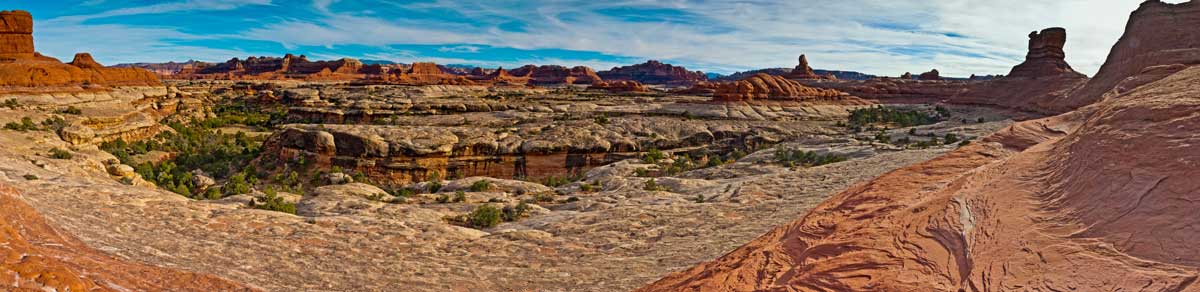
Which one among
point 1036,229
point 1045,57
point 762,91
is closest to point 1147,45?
point 1045,57

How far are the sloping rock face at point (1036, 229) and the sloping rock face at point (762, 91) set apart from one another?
4377 cm

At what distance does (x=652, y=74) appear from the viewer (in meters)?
189

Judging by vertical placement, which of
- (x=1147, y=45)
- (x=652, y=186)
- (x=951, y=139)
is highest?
(x=1147, y=45)

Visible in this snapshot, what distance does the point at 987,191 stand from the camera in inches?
226

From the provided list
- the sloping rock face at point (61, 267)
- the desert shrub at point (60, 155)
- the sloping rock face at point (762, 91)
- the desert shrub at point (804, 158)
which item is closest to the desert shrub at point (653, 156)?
the desert shrub at point (804, 158)

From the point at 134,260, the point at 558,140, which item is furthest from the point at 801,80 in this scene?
the point at 134,260

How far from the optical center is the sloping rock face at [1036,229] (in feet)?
12.4

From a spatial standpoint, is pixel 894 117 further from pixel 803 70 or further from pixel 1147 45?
pixel 803 70

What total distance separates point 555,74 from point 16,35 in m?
122

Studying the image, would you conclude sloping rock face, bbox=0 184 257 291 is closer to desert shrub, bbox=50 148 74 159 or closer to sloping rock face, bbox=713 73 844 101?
desert shrub, bbox=50 148 74 159

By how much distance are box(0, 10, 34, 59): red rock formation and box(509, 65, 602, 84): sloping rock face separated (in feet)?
363

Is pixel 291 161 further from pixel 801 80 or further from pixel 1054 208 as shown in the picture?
pixel 801 80

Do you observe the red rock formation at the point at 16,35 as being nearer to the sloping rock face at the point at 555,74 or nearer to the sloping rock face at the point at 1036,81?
the sloping rock face at the point at 1036,81

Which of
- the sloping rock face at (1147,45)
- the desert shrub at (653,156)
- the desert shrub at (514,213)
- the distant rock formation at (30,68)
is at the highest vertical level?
the sloping rock face at (1147,45)
